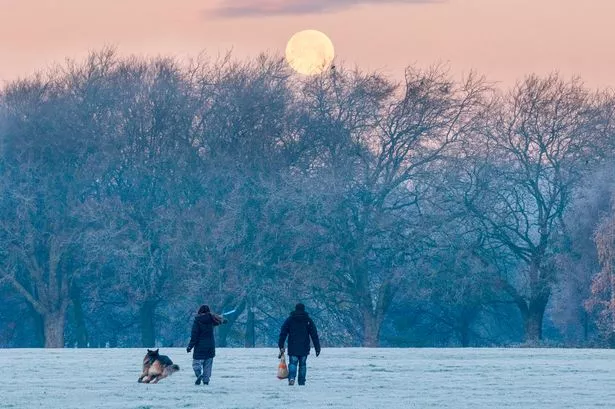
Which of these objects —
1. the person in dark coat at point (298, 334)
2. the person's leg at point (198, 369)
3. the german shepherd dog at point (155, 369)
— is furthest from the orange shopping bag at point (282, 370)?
the german shepherd dog at point (155, 369)

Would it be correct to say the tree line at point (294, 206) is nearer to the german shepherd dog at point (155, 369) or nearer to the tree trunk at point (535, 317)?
the tree trunk at point (535, 317)

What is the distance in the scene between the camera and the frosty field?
24.7 meters

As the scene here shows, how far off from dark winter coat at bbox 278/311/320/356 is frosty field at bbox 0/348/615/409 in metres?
0.77

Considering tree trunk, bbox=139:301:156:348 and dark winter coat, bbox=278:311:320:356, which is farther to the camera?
tree trunk, bbox=139:301:156:348

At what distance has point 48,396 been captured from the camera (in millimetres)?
26141

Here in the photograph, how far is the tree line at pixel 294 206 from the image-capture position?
2445 inches

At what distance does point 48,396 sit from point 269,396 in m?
3.95

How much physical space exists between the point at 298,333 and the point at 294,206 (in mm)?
35595

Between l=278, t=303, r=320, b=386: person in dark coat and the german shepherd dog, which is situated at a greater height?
l=278, t=303, r=320, b=386: person in dark coat

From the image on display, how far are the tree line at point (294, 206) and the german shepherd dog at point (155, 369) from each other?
31370mm

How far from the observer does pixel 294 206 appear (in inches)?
2488

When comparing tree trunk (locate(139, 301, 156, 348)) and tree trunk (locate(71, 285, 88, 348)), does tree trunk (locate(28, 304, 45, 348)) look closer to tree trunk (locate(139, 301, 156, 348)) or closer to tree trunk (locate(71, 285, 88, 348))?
tree trunk (locate(71, 285, 88, 348))

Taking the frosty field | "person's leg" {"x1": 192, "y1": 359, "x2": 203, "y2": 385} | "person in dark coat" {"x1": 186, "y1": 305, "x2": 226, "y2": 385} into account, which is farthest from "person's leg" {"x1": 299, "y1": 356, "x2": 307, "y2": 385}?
"person's leg" {"x1": 192, "y1": 359, "x2": 203, "y2": 385}

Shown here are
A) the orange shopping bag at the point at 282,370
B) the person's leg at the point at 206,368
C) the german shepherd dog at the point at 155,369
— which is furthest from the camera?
the german shepherd dog at the point at 155,369
